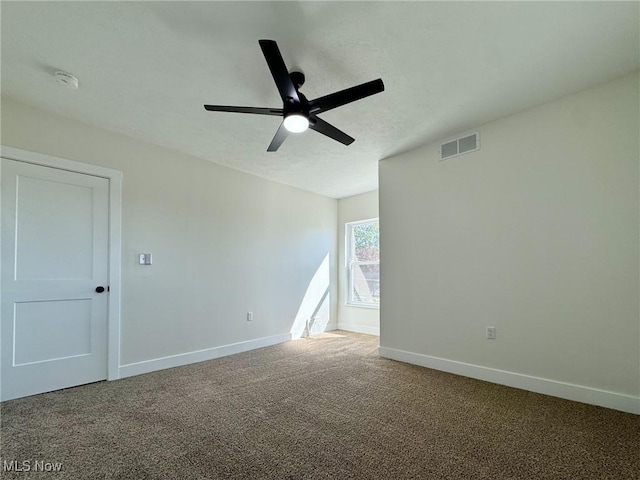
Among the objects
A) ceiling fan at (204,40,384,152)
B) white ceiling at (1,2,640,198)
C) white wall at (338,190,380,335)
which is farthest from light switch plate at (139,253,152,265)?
white wall at (338,190,380,335)

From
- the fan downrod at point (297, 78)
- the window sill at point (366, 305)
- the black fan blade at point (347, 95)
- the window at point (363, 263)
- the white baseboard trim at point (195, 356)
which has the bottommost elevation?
the white baseboard trim at point (195, 356)

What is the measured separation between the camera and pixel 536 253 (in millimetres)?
2771

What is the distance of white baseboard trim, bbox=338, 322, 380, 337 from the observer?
5291 millimetres

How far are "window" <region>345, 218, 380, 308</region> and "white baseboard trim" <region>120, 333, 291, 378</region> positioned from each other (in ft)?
5.21

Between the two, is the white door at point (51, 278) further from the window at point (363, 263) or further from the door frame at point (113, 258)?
the window at point (363, 263)

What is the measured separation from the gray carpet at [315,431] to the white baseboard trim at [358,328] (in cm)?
214

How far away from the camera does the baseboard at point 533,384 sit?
2.34 m

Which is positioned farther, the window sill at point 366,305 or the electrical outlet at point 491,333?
the window sill at point 366,305

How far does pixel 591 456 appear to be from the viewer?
179cm

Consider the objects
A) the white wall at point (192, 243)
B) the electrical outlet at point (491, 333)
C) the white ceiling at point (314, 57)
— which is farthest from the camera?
the white wall at point (192, 243)

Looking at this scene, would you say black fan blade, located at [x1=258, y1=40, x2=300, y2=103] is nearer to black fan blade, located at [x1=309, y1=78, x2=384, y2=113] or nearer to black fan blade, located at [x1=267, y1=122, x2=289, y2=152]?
black fan blade, located at [x1=309, y1=78, x2=384, y2=113]

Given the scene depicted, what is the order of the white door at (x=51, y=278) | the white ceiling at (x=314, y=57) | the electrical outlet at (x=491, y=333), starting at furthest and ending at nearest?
the electrical outlet at (x=491, y=333) → the white door at (x=51, y=278) → the white ceiling at (x=314, y=57)

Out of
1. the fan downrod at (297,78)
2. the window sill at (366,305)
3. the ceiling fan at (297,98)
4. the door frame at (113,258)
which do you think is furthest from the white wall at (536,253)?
the door frame at (113,258)

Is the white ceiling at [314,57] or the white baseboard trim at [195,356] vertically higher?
the white ceiling at [314,57]
